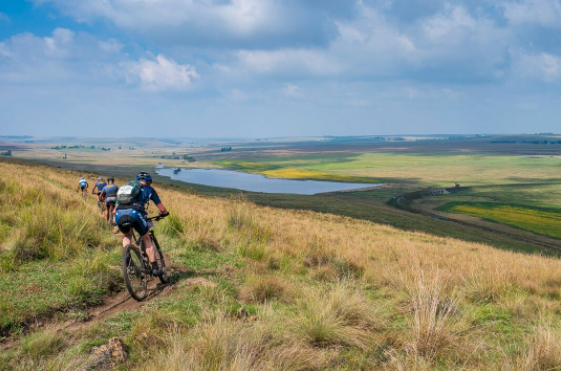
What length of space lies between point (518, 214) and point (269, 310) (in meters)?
64.2

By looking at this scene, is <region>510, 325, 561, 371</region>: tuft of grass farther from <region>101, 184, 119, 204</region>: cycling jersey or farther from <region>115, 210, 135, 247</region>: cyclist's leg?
<region>101, 184, 119, 204</region>: cycling jersey

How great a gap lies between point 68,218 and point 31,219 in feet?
2.28

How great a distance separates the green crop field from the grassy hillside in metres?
46.8

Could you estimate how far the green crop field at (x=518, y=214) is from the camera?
47.7 meters

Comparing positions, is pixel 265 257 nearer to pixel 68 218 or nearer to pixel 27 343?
pixel 68 218

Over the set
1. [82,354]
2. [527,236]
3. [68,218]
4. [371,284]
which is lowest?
[527,236]

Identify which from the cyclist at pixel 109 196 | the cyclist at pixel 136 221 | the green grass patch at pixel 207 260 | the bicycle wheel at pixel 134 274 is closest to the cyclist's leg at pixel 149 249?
the cyclist at pixel 136 221

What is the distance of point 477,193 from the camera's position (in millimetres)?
79062

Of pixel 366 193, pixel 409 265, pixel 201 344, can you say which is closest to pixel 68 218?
pixel 201 344

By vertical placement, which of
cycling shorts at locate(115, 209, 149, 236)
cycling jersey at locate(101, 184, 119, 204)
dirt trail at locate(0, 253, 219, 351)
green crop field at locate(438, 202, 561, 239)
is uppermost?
cycling shorts at locate(115, 209, 149, 236)

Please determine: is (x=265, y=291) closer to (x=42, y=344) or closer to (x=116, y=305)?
(x=116, y=305)

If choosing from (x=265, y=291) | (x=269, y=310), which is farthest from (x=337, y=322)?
(x=265, y=291)

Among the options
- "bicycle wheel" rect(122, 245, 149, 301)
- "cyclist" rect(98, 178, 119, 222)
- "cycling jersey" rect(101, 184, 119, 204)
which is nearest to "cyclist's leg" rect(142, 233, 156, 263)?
"bicycle wheel" rect(122, 245, 149, 301)

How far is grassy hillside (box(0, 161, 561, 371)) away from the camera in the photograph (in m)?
3.88
